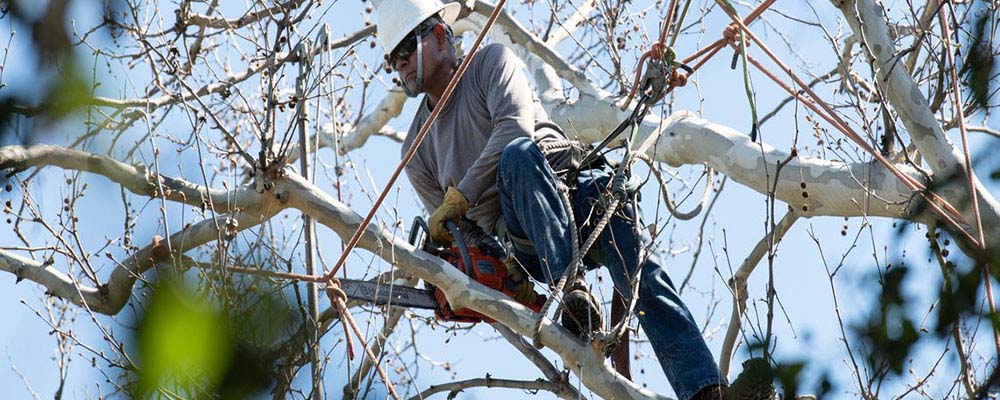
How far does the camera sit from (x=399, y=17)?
5.59 meters

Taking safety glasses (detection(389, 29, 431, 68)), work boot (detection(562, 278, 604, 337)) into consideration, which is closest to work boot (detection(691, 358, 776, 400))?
work boot (detection(562, 278, 604, 337))

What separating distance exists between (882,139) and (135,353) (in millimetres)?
3735

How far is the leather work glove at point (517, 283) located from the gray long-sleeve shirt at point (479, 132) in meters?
0.28

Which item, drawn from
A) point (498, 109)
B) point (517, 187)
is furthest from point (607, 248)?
point (498, 109)

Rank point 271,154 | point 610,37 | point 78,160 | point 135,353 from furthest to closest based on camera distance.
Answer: point 610,37
point 271,154
point 78,160
point 135,353

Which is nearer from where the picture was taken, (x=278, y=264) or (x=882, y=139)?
(x=278, y=264)

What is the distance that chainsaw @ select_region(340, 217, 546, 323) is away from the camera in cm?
482

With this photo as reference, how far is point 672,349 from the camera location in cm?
442

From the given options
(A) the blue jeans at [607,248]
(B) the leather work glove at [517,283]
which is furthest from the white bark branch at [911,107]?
(B) the leather work glove at [517,283]

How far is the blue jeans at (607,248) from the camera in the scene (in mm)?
4387

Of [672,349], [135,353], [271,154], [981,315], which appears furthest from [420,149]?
[135,353]

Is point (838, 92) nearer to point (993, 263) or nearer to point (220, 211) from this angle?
point (993, 263)

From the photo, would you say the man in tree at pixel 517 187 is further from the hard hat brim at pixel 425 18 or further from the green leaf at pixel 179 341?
the green leaf at pixel 179 341

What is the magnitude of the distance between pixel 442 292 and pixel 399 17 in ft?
4.38
